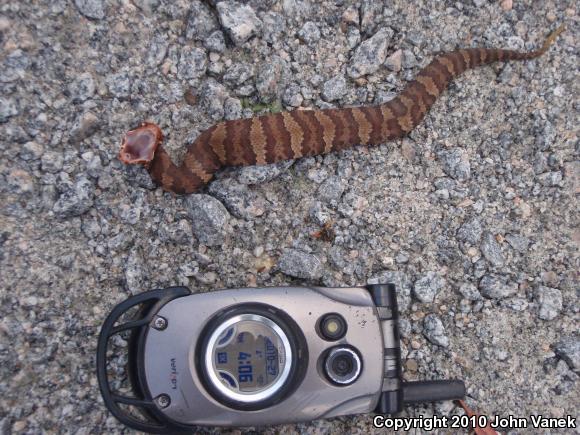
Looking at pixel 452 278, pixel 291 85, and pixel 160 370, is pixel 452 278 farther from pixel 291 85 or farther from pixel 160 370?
pixel 160 370

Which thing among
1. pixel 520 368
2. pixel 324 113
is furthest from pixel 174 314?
pixel 520 368

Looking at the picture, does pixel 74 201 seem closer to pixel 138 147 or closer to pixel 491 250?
pixel 138 147

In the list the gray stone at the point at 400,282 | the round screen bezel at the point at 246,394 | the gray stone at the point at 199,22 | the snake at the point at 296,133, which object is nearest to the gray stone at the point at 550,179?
the snake at the point at 296,133

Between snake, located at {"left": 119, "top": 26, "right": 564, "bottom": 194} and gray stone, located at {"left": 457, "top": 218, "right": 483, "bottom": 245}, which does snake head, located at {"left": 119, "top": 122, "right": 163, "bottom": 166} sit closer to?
snake, located at {"left": 119, "top": 26, "right": 564, "bottom": 194}

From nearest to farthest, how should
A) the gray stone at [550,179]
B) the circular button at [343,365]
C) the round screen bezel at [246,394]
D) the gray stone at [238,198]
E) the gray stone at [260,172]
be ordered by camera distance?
the round screen bezel at [246,394], the circular button at [343,365], the gray stone at [238,198], the gray stone at [260,172], the gray stone at [550,179]

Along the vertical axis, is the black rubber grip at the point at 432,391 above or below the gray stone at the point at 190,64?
below

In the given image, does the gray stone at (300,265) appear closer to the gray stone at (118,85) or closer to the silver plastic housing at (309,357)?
the silver plastic housing at (309,357)

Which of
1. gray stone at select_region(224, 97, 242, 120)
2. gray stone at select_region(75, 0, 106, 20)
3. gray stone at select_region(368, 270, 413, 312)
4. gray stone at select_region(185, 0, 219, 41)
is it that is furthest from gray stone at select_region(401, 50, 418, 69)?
gray stone at select_region(75, 0, 106, 20)
